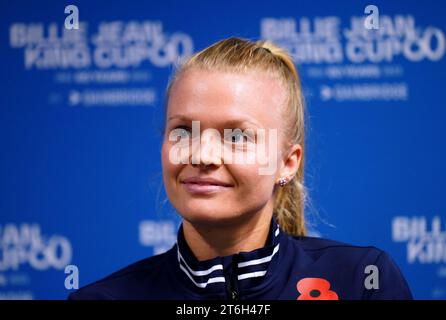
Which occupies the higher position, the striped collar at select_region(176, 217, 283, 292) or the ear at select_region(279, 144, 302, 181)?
the ear at select_region(279, 144, 302, 181)

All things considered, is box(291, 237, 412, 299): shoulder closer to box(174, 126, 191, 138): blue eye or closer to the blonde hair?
the blonde hair

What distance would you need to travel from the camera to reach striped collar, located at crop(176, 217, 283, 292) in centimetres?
106

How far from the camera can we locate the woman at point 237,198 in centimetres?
104

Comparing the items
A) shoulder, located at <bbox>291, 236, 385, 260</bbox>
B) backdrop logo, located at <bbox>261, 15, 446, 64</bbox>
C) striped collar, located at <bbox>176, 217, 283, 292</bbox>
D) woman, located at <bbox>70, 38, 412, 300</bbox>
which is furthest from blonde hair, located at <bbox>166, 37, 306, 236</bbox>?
backdrop logo, located at <bbox>261, 15, 446, 64</bbox>

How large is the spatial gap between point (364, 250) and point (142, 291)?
446mm

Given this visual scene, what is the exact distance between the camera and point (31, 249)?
169 centimetres

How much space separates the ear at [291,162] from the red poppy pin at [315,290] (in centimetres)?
21

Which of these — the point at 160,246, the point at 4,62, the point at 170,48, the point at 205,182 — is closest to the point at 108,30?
the point at 170,48

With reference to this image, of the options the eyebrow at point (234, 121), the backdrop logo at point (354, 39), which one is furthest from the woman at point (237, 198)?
the backdrop logo at point (354, 39)

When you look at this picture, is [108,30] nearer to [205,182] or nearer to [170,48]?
[170,48]

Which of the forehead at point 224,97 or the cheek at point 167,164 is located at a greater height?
the forehead at point 224,97

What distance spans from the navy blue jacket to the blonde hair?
149 millimetres

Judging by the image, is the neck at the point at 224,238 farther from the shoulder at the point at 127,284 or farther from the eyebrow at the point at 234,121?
the eyebrow at the point at 234,121

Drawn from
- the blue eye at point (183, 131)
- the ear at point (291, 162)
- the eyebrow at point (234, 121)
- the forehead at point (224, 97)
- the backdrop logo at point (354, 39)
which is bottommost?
the ear at point (291, 162)
